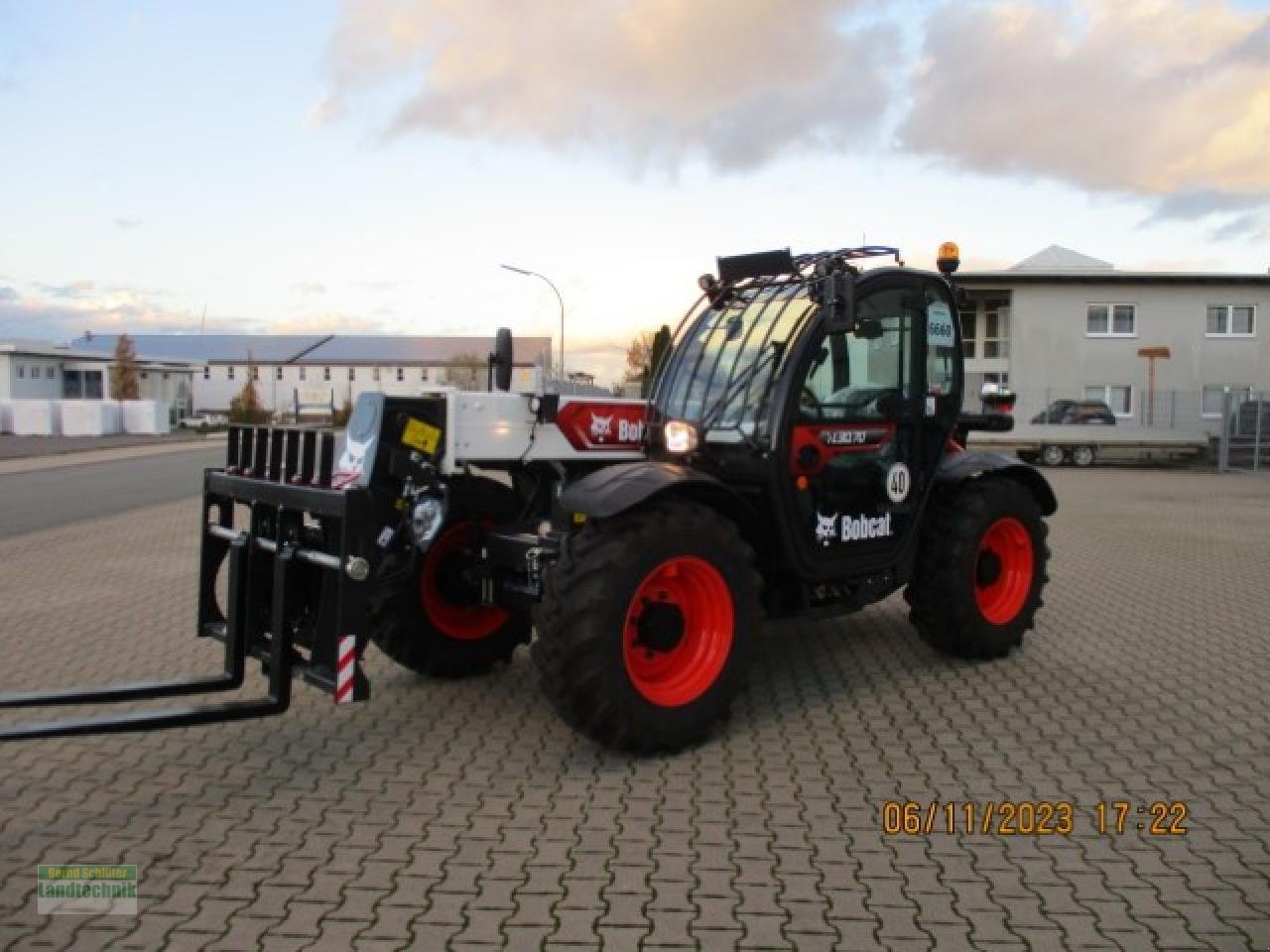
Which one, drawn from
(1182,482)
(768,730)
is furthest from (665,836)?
(1182,482)

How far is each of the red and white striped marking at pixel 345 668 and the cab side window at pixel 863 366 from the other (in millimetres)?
2489

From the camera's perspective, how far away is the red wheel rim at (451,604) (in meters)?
→ 5.82

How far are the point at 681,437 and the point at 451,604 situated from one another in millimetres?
1619

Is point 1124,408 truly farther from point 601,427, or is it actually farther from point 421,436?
point 421,436

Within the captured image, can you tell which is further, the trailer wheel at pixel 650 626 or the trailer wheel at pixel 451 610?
the trailer wheel at pixel 451 610

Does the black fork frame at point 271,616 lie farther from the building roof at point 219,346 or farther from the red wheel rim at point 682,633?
the building roof at point 219,346

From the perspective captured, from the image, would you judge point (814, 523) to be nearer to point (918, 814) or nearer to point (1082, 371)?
point (918, 814)

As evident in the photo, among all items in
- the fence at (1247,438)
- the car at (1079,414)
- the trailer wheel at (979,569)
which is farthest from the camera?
the car at (1079,414)

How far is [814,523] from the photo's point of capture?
557cm

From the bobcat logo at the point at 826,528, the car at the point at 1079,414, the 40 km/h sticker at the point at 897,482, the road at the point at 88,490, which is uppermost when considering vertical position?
the car at the point at 1079,414

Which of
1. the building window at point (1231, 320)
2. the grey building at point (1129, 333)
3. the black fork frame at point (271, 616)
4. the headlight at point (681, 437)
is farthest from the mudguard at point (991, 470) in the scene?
the building window at point (1231, 320)

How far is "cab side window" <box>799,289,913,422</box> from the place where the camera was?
554 cm

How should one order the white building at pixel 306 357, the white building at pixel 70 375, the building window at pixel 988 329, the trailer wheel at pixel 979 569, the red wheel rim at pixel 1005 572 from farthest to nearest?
the white building at pixel 306 357 < the white building at pixel 70 375 < the building window at pixel 988 329 < the red wheel rim at pixel 1005 572 < the trailer wheel at pixel 979 569

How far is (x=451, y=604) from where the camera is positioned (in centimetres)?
597
